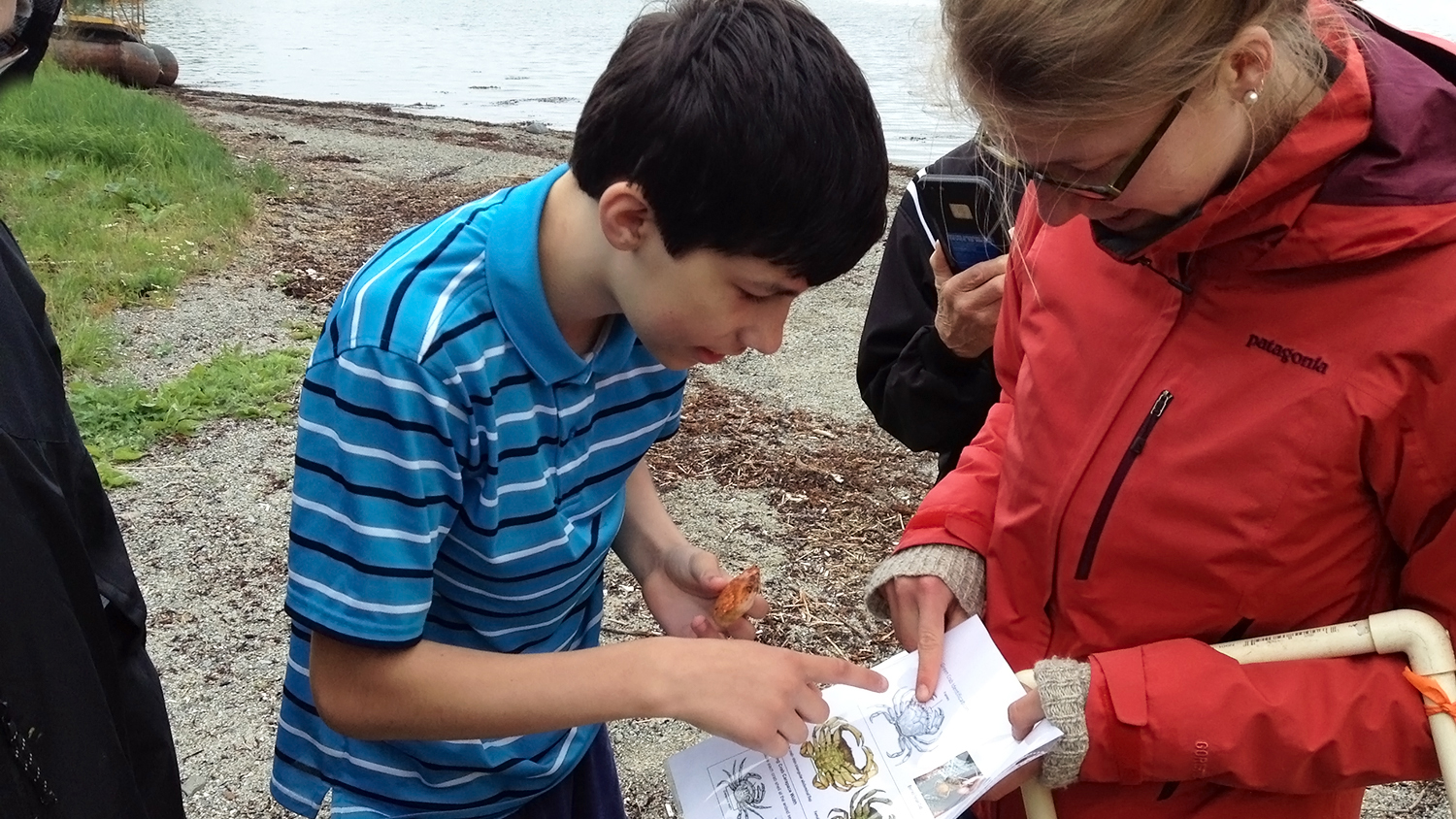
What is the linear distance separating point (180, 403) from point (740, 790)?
4557 millimetres

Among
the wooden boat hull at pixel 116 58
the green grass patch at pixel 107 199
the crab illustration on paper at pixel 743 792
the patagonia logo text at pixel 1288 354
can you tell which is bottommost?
the wooden boat hull at pixel 116 58

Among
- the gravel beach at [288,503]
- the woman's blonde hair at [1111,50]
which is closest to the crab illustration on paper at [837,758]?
the woman's blonde hair at [1111,50]

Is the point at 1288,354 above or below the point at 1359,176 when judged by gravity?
below

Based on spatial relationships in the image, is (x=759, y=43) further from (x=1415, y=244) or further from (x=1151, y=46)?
(x=1415, y=244)

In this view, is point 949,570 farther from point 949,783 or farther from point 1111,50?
point 1111,50

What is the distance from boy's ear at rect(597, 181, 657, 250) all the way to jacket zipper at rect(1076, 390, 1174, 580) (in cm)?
80

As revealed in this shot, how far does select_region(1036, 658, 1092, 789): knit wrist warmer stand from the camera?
156 centimetres

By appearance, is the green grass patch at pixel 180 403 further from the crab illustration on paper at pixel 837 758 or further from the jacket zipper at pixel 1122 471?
the jacket zipper at pixel 1122 471

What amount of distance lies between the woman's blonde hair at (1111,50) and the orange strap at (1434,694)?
0.76 m

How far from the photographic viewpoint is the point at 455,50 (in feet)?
93.5

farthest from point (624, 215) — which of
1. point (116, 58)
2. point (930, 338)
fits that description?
point (116, 58)

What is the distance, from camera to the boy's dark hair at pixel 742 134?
1.35 metres

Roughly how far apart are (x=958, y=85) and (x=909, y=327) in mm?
1050

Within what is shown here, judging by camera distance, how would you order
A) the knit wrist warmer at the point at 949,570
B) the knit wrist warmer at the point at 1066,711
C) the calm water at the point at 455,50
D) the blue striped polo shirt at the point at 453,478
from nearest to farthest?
1. the blue striped polo shirt at the point at 453,478
2. the knit wrist warmer at the point at 1066,711
3. the knit wrist warmer at the point at 949,570
4. the calm water at the point at 455,50
